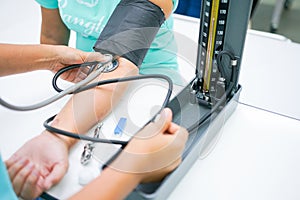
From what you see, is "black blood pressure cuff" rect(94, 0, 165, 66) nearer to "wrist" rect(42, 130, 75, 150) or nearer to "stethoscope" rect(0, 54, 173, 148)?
"stethoscope" rect(0, 54, 173, 148)

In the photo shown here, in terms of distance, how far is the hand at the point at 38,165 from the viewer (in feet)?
1.93

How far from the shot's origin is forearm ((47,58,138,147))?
742 mm

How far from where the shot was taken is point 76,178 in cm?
62

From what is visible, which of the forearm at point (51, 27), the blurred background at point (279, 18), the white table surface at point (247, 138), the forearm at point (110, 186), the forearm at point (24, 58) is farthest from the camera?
the blurred background at point (279, 18)

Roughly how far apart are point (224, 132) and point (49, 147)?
0.38 meters

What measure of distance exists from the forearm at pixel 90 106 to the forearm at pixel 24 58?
163 millimetres

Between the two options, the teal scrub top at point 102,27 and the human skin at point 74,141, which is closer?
the human skin at point 74,141

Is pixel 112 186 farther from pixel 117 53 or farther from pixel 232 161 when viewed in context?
pixel 117 53

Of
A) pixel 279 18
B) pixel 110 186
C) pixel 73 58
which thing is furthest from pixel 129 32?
pixel 279 18

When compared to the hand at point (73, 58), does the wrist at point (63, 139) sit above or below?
below

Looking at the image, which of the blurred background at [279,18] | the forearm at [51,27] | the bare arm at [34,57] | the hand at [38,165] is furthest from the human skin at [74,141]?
the blurred background at [279,18]

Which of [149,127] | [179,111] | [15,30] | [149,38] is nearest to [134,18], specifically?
[149,38]

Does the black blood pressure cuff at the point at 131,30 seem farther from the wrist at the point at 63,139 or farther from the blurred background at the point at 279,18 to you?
the blurred background at the point at 279,18

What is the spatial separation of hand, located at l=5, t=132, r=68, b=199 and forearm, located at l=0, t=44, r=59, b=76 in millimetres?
280
